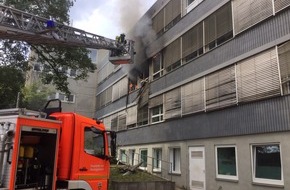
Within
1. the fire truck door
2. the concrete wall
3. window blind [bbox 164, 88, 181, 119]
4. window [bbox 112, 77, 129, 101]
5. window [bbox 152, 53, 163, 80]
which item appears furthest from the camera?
window [bbox 112, 77, 129, 101]

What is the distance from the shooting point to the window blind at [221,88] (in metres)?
14.1

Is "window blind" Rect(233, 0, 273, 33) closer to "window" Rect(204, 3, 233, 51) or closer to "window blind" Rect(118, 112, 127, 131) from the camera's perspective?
"window" Rect(204, 3, 233, 51)

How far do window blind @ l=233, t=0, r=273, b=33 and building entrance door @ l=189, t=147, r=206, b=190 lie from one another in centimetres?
606

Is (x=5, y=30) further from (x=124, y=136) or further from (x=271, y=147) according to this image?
(x=124, y=136)

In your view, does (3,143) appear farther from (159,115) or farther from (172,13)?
(172,13)

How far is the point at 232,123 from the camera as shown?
13.8 meters

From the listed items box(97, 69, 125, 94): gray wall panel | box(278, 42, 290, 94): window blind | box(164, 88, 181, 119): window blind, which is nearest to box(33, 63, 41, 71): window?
box(164, 88, 181, 119): window blind

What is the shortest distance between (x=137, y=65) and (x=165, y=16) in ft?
15.5

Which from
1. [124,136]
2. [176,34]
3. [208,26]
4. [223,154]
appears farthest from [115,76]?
[223,154]

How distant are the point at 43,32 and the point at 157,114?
11.5 meters

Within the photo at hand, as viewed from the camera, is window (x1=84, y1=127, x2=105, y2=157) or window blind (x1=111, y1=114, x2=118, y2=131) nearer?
window (x1=84, y1=127, x2=105, y2=157)

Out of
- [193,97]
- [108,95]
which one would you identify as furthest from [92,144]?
[108,95]

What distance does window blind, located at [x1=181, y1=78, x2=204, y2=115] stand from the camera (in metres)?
16.3

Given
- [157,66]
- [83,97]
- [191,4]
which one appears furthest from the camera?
[83,97]
